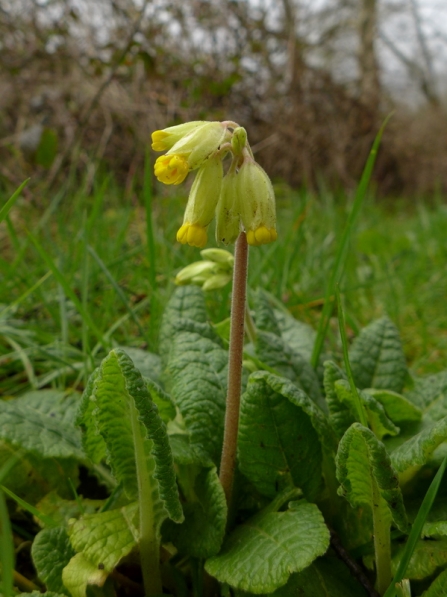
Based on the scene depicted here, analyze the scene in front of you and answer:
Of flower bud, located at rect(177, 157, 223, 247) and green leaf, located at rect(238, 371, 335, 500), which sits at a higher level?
flower bud, located at rect(177, 157, 223, 247)

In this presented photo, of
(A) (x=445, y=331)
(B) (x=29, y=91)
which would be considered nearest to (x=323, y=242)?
(A) (x=445, y=331)

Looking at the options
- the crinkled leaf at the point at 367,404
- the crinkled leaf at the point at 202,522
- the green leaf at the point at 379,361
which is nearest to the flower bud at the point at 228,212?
the crinkled leaf at the point at 367,404

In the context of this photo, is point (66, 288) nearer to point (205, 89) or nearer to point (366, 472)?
point (366, 472)

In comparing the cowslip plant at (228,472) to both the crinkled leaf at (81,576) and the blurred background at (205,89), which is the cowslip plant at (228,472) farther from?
the blurred background at (205,89)

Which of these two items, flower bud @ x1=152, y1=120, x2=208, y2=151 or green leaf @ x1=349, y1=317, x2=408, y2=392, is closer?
flower bud @ x1=152, y1=120, x2=208, y2=151

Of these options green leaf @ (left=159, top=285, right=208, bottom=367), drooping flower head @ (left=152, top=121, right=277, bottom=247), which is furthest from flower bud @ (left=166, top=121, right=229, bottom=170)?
green leaf @ (left=159, top=285, right=208, bottom=367)

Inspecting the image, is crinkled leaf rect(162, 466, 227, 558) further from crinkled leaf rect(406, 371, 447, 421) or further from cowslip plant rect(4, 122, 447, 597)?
crinkled leaf rect(406, 371, 447, 421)
